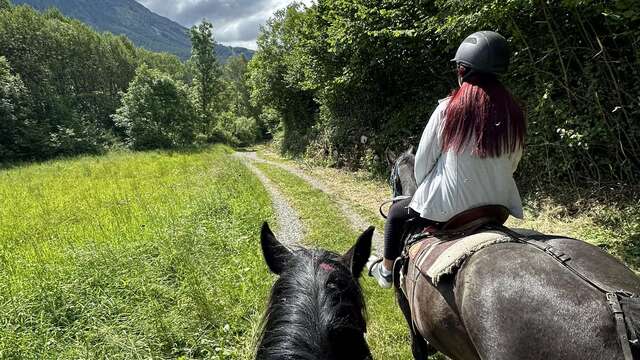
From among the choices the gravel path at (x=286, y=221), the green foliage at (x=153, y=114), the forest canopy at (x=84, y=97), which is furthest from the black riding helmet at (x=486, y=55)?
the green foliage at (x=153, y=114)

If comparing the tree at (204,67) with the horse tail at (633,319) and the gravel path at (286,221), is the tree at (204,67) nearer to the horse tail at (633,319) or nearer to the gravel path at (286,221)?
the gravel path at (286,221)

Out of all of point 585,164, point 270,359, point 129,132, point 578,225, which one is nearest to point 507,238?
point 270,359

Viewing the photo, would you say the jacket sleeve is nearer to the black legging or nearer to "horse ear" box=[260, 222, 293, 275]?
the black legging

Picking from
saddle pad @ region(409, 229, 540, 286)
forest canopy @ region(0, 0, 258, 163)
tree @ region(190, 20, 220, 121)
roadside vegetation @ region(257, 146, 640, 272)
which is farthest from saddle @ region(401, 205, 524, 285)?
tree @ region(190, 20, 220, 121)

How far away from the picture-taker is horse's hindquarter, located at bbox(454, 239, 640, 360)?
138 cm

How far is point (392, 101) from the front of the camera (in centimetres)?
1415

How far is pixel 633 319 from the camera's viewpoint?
A: 1.29m

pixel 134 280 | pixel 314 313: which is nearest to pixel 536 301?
pixel 314 313

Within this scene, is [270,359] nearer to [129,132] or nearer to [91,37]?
[129,132]

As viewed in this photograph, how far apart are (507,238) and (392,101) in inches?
507

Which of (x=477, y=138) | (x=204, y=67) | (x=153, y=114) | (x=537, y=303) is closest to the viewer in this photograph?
(x=537, y=303)

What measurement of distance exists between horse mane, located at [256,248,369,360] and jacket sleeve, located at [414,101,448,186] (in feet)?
3.72

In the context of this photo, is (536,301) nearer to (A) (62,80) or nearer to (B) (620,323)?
(B) (620,323)

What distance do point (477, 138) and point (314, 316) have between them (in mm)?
1492
